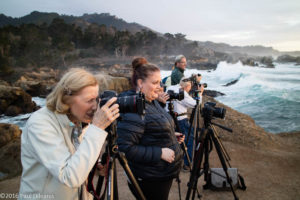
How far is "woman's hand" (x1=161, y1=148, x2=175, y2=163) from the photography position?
1.53 meters

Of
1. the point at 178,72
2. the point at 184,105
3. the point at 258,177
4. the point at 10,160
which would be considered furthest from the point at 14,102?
the point at 258,177

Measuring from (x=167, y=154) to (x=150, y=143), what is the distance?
16 centimetres

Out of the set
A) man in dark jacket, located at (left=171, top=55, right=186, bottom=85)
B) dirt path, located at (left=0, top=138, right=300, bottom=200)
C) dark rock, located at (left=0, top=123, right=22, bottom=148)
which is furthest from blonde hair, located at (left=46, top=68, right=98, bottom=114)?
dark rock, located at (left=0, top=123, right=22, bottom=148)

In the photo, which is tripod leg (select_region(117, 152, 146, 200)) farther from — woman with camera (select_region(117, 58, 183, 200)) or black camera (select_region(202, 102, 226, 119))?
black camera (select_region(202, 102, 226, 119))

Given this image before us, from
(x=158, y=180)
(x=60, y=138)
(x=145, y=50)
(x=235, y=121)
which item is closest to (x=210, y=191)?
(x=158, y=180)

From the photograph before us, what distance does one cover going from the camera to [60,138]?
3.51ft

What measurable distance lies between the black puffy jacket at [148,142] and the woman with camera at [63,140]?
383 mm

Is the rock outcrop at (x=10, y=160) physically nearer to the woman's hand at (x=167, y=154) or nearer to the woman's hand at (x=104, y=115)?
the woman's hand at (x=167, y=154)

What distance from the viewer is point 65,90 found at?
115 cm

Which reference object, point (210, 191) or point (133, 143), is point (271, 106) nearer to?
point (210, 191)

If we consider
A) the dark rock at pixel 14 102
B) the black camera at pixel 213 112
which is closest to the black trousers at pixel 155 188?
the black camera at pixel 213 112

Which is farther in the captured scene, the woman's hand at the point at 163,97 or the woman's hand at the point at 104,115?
the woman's hand at the point at 163,97

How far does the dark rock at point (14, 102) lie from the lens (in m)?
12.3

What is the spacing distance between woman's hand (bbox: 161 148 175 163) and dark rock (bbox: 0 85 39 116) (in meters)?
13.7
